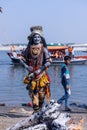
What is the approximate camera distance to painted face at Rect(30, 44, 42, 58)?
11375mm

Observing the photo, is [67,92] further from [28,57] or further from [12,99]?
[12,99]

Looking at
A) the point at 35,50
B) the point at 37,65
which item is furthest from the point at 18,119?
the point at 35,50

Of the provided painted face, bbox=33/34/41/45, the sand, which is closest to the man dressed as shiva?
painted face, bbox=33/34/41/45

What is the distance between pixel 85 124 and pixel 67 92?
11.9ft

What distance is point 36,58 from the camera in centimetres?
1145

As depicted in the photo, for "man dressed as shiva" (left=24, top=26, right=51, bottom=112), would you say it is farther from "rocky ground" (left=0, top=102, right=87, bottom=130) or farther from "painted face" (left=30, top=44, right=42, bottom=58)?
"rocky ground" (left=0, top=102, right=87, bottom=130)

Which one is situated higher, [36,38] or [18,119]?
[36,38]

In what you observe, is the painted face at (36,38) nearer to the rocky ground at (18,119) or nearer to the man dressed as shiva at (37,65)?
the man dressed as shiva at (37,65)

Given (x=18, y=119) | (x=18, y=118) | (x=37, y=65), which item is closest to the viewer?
(x=37, y=65)

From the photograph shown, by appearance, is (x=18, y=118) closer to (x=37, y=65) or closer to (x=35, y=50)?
(x=37, y=65)

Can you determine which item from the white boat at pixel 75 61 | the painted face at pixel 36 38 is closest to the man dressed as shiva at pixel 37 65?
the painted face at pixel 36 38

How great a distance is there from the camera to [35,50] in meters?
11.4

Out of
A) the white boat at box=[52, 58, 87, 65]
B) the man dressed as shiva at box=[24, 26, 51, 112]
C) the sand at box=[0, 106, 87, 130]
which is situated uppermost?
the man dressed as shiva at box=[24, 26, 51, 112]

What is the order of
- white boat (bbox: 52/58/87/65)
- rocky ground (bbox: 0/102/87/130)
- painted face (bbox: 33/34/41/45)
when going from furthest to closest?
white boat (bbox: 52/58/87/65) → painted face (bbox: 33/34/41/45) → rocky ground (bbox: 0/102/87/130)
